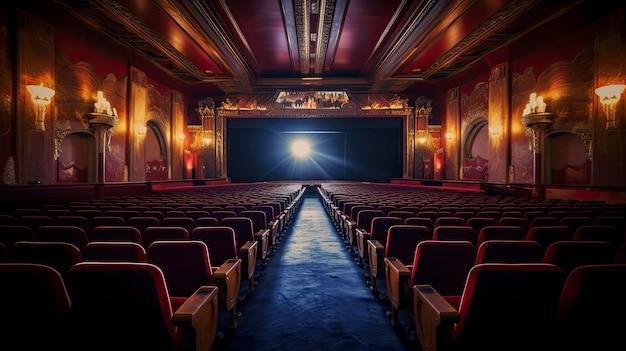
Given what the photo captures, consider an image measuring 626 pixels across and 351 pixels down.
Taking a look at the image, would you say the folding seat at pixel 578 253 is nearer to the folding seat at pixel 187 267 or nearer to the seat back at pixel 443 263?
the seat back at pixel 443 263

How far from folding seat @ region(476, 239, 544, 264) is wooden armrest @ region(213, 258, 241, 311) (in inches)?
62.0

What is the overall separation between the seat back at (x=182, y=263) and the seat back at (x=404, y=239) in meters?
1.50

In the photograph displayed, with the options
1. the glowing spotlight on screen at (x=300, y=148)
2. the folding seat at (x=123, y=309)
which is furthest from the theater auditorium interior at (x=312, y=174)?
the glowing spotlight on screen at (x=300, y=148)

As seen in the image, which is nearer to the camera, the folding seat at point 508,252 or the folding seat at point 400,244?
the folding seat at point 508,252

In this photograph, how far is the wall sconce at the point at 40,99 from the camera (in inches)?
301

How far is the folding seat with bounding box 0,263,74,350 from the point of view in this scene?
3.89 feet

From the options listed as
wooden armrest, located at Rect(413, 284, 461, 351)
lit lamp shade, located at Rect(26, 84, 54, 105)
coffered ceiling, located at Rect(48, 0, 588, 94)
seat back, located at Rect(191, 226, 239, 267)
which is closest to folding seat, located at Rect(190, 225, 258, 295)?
seat back, located at Rect(191, 226, 239, 267)

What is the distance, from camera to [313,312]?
8.48 feet

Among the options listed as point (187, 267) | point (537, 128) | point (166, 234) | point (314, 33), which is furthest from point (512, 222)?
point (314, 33)

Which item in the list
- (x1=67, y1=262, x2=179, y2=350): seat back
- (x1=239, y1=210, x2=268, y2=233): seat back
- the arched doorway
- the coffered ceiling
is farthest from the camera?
the arched doorway

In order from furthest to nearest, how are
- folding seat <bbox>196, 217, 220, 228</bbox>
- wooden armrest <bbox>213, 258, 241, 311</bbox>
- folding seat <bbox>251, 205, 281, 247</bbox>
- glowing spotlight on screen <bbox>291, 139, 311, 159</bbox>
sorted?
glowing spotlight on screen <bbox>291, 139, 311, 159</bbox>, folding seat <bbox>251, 205, 281, 247</bbox>, folding seat <bbox>196, 217, 220, 228</bbox>, wooden armrest <bbox>213, 258, 241, 311</bbox>

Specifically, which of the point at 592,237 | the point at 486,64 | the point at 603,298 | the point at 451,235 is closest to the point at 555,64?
the point at 486,64

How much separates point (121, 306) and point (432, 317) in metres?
1.35

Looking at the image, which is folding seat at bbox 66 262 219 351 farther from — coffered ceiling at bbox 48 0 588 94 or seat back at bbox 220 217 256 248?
coffered ceiling at bbox 48 0 588 94
